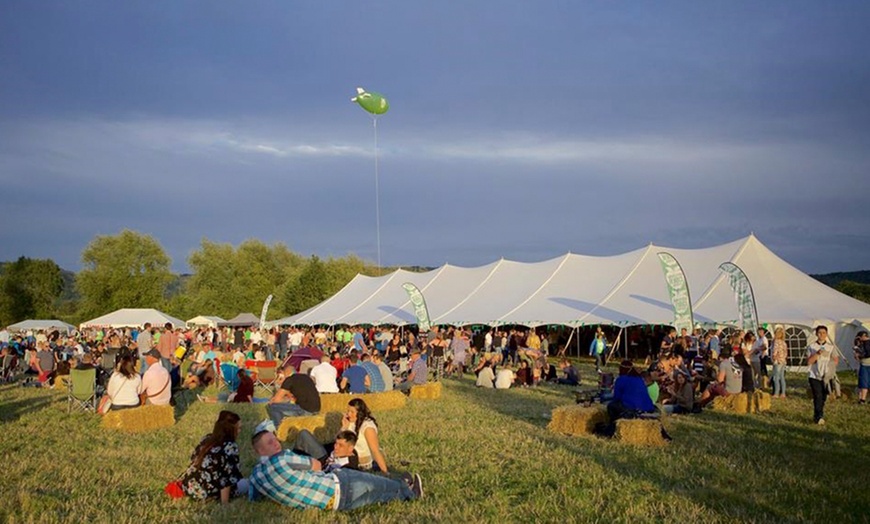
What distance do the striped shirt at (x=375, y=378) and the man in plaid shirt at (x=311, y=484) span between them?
657cm

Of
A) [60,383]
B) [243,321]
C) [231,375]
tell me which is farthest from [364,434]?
[243,321]

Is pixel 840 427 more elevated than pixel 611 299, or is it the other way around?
pixel 611 299

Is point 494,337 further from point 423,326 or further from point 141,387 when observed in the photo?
point 141,387

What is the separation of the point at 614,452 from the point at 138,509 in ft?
15.1

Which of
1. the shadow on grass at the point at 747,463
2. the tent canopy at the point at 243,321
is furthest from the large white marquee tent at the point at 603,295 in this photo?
the shadow on grass at the point at 747,463

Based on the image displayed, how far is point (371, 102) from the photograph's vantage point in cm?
2238

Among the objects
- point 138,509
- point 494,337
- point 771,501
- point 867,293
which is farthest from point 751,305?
point 867,293

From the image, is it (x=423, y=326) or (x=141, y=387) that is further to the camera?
(x=423, y=326)

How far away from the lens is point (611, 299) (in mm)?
23438

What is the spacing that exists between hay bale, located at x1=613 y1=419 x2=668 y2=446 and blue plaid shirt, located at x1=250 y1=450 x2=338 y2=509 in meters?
3.93

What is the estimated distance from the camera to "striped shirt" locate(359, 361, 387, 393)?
12.3 meters

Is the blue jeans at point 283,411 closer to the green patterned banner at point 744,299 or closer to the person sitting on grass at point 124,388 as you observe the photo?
the person sitting on grass at point 124,388

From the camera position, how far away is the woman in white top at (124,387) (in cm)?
997

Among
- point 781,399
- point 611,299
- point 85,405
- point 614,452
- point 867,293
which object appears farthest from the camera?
point 867,293
